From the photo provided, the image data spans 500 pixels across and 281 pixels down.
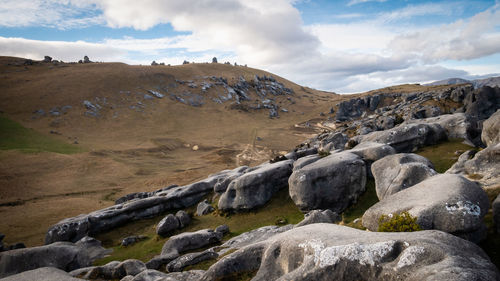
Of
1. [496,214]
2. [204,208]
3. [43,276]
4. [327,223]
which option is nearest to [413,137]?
[496,214]

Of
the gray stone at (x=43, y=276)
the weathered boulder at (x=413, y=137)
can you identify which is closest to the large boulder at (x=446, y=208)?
the gray stone at (x=43, y=276)

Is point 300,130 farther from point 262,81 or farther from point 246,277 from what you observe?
point 246,277

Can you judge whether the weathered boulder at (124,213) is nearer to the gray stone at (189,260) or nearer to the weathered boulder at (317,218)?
the gray stone at (189,260)

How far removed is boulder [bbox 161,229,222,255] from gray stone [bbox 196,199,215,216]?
33.3 ft

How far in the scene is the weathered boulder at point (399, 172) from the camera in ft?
70.0

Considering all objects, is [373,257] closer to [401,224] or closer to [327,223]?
[401,224]

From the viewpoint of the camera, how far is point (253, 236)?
992 inches

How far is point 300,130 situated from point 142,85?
296ft

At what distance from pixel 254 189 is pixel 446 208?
76.4 ft

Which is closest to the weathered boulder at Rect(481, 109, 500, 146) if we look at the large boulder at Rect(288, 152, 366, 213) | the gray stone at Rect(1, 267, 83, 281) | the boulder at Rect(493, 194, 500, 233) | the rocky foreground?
the rocky foreground

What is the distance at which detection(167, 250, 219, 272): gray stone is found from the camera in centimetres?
2103

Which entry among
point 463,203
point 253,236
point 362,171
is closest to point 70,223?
point 253,236

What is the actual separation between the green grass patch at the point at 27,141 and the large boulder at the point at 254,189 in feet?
203

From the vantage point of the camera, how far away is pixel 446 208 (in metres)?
13.0
